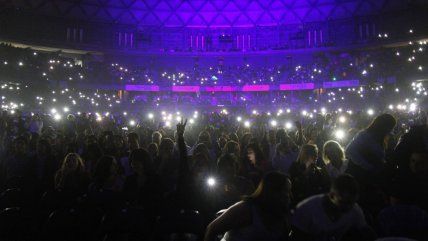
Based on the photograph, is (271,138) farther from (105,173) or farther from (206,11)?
(206,11)

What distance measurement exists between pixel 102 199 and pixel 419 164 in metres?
5.18

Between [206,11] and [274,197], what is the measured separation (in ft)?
149

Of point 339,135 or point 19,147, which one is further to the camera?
Result: point 339,135

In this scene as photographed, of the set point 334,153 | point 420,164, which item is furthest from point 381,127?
point 334,153

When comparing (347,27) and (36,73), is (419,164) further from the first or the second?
(347,27)

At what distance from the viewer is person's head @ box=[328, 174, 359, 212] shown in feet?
13.1

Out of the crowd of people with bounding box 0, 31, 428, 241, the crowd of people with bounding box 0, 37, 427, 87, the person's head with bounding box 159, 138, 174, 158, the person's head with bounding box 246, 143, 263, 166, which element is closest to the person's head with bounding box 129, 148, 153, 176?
the crowd of people with bounding box 0, 31, 428, 241

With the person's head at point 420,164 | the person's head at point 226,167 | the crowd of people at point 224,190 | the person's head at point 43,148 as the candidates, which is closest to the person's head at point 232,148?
the crowd of people at point 224,190

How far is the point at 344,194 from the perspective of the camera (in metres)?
4.00

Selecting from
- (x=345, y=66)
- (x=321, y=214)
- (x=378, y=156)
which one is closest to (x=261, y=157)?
(x=378, y=156)

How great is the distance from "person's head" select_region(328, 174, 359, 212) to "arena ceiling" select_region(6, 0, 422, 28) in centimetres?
4323

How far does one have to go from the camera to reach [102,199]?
20.5 ft

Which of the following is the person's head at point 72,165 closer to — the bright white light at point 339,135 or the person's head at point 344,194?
the person's head at point 344,194

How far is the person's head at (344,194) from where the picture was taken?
13.1 ft
